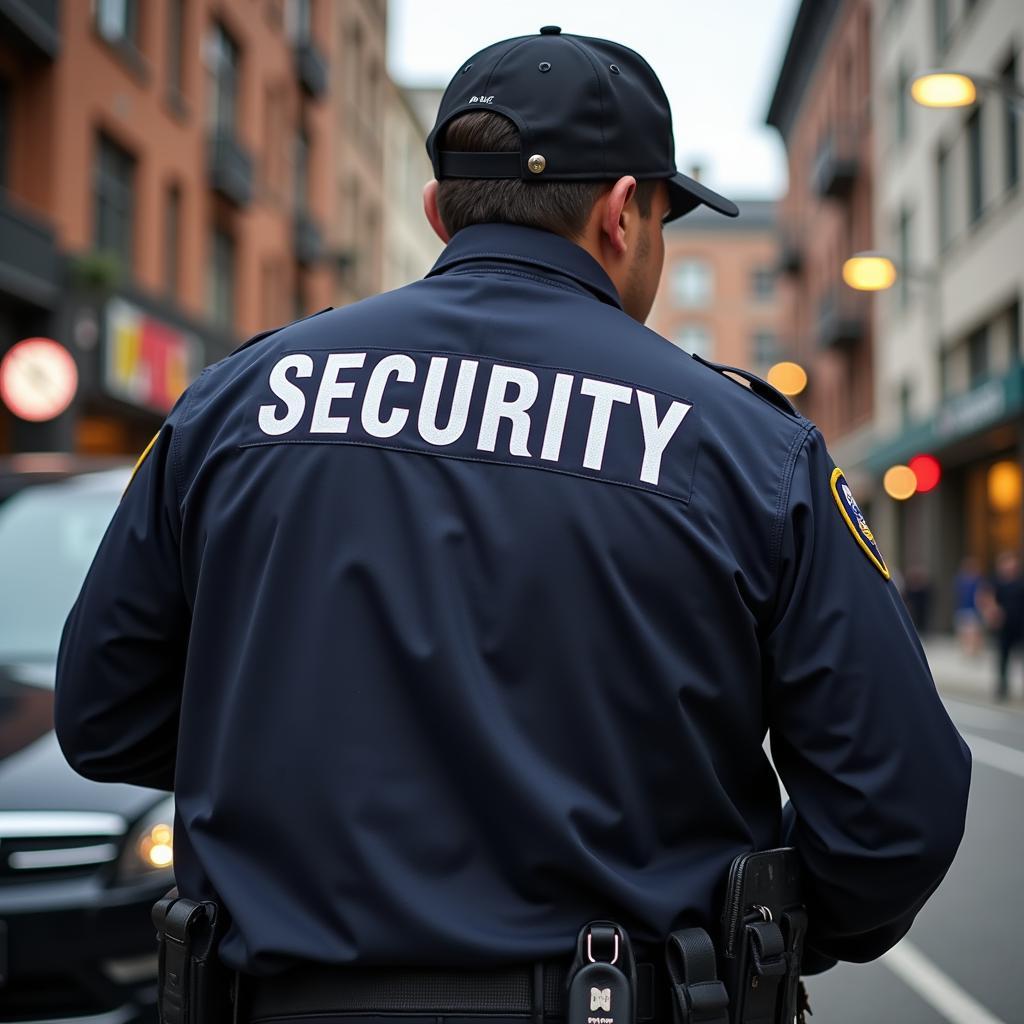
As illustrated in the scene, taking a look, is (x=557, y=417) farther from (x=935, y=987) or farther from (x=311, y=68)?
(x=311, y=68)

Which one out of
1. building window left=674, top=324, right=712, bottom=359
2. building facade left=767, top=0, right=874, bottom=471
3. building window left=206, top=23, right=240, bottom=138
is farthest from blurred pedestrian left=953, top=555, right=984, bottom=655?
building window left=674, top=324, right=712, bottom=359

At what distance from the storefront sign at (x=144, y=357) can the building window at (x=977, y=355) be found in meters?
14.0

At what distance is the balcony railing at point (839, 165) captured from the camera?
3753 cm

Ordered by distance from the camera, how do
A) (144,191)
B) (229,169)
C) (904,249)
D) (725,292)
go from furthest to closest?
(725,292) < (904,249) < (229,169) < (144,191)

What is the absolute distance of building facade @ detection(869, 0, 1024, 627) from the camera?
23.4 metres

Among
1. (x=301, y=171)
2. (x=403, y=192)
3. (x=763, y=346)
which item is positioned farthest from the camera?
(x=763, y=346)

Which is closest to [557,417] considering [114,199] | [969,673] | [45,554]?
[45,554]

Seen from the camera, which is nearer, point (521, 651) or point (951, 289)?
point (521, 651)

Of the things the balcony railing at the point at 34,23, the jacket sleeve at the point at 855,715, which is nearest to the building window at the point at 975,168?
the balcony railing at the point at 34,23

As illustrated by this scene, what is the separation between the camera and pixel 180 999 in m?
1.69

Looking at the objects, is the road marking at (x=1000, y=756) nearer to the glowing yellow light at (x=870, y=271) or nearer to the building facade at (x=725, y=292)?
the glowing yellow light at (x=870, y=271)

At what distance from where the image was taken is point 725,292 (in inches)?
2876

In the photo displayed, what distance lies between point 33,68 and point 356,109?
22120 mm

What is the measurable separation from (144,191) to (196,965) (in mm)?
21478
